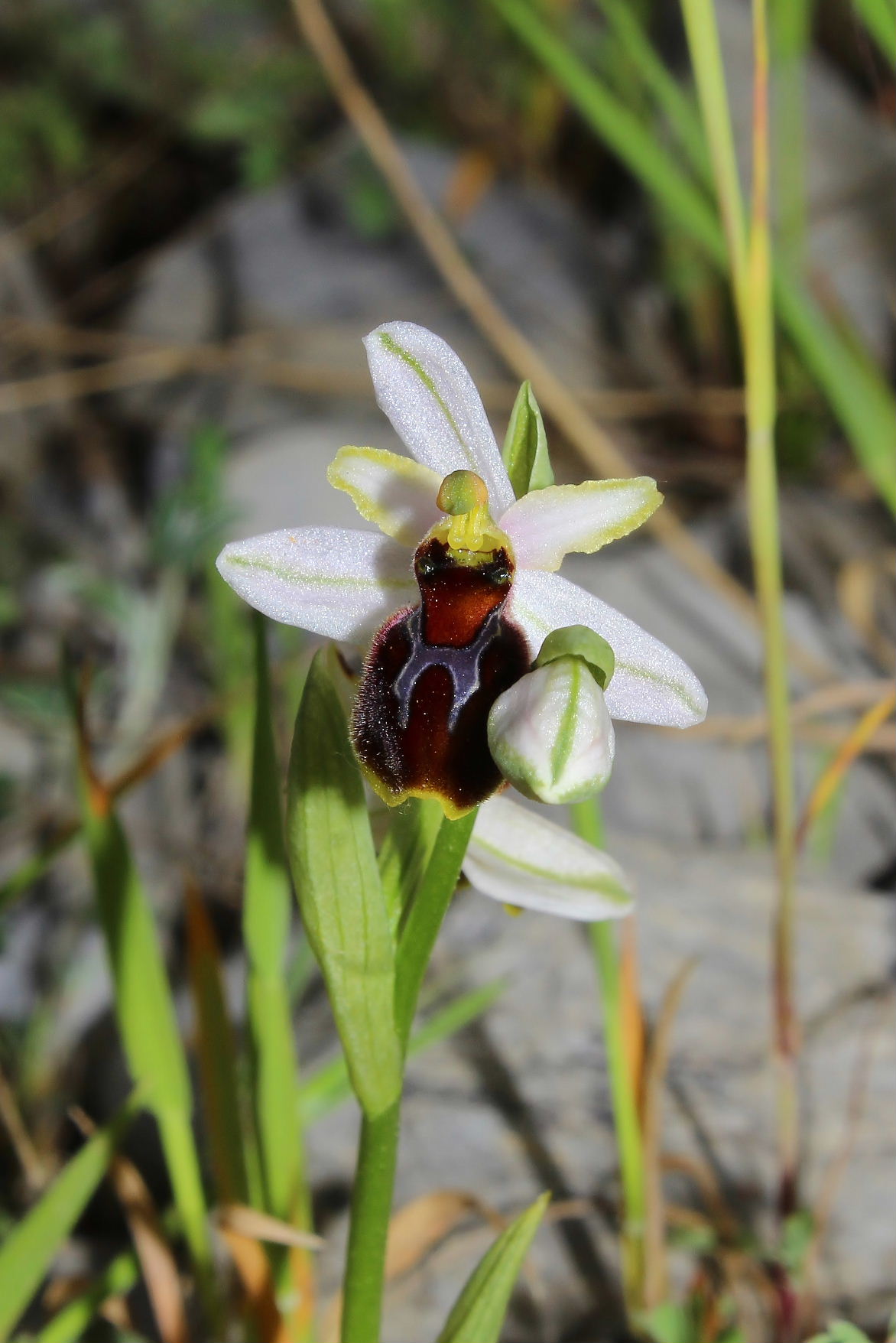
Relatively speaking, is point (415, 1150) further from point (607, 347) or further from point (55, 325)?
point (55, 325)

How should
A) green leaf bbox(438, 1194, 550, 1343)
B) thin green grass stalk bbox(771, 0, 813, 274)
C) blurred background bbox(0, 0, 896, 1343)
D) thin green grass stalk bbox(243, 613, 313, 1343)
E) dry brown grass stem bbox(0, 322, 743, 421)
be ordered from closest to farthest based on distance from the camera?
green leaf bbox(438, 1194, 550, 1343) < thin green grass stalk bbox(243, 613, 313, 1343) < blurred background bbox(0, 0, 896, 1343) < thin green grass stalk bbox(771, 0, 813, 274) < dry brown grass stem bbox(0, 322, 743, 421)

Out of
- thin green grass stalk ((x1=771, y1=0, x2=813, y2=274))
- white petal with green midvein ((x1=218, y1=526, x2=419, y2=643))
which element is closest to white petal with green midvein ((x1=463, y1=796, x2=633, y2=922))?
white petal with green midvein ((x1=218, y1=526, x2=419, y2=643))

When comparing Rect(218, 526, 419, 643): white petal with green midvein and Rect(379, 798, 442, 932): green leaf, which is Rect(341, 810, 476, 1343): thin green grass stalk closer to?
Rect(379, 798, 442, 932): green leaf

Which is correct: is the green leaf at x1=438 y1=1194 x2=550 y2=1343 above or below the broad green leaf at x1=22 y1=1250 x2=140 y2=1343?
above

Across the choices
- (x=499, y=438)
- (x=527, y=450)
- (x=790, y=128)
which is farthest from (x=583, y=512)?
(x=499, y=438)

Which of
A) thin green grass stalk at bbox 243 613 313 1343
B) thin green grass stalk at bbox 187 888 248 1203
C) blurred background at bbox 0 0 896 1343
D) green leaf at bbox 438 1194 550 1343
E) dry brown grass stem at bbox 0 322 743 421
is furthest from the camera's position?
dry brown grass stem at bbox 0 322 743 421

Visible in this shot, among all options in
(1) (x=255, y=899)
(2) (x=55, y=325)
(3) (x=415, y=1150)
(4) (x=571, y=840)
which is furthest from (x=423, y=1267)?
(2) (x=55, y=325)

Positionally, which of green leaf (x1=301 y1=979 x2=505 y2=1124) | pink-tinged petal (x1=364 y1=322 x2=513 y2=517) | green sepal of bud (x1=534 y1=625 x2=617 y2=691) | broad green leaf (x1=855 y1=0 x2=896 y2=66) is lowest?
green leaf (x1=301 y1=979 x2=505 y2=1124)

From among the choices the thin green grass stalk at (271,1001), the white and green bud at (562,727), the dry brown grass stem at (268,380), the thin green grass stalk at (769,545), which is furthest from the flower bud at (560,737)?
the dry brown grass stem at (268,380)

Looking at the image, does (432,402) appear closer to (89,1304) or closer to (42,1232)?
(42,1232)
